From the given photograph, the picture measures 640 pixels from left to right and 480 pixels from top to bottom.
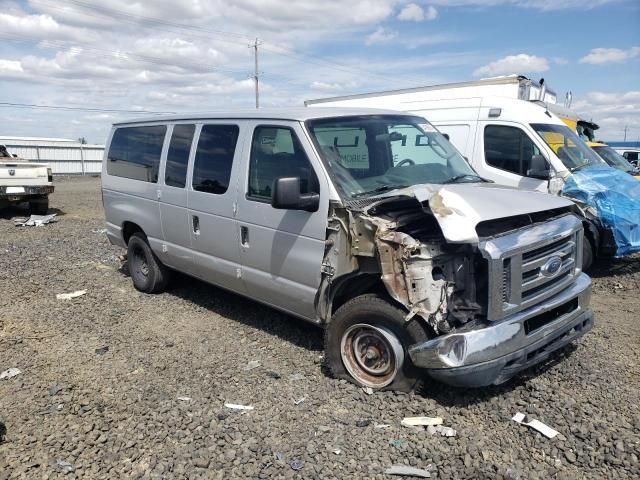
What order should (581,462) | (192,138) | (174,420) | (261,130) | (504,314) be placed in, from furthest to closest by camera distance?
(192,138) → (261,130) → (174,420) → (504,314) → (581,462)

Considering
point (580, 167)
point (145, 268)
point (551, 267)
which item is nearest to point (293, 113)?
point (551, 267)

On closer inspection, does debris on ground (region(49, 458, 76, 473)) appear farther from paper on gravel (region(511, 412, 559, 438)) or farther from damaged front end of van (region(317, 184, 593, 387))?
paper on gravel (region(511, 412, 559, 438))

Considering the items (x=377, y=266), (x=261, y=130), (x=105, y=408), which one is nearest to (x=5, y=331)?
(x=105, y=408)

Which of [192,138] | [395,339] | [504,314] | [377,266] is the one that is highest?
[192,138]

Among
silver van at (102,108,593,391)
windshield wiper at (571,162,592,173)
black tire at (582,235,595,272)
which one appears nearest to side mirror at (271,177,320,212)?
silver van at (102,108,593,391)

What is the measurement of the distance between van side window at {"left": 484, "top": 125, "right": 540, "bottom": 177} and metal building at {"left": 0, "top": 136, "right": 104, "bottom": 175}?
97.0 ft

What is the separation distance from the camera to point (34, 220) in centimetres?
1324

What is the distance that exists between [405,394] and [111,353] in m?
2.82

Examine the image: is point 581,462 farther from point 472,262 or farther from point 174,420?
point 174,420

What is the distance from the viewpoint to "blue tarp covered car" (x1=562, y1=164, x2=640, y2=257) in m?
6.84

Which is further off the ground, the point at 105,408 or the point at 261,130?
the point at 261,130

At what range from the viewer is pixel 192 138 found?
5.44 m

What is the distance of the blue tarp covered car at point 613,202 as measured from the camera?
6840 mm

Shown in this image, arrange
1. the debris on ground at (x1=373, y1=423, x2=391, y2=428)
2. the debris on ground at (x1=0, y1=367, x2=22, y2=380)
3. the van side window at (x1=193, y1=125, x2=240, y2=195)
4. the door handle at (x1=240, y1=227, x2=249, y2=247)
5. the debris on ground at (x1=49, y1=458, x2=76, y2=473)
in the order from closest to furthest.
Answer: the debris on ground at (x1=49, y1=458, x2=76, y2=473)
the debris on ground at (x1=373, y1=423, x2=391, y2=428)
the debris on ground at (x1=0, y1=367, x2=22, y2=380)
the door handle at (x1=240, y1=227, x2=249, y2=247)
the van side window at (x1=193, y1=125, x2=240, y2=195)
